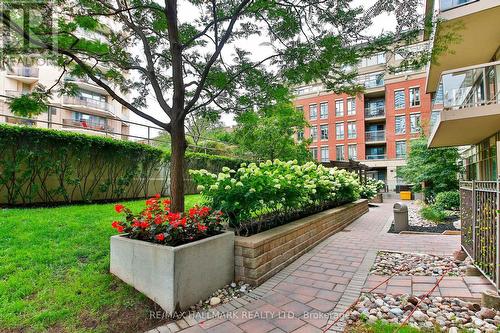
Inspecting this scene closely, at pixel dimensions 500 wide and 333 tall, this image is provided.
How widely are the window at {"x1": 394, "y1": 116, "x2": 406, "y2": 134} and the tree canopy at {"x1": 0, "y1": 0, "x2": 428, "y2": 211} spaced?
85.6 ft

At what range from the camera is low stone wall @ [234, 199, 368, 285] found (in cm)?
324

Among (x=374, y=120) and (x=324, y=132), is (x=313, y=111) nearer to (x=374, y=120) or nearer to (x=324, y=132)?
(x=324, y=132)

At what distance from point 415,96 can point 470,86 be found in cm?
2158

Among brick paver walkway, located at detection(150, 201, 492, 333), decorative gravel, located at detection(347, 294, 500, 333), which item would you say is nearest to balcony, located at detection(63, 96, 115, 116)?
brick paver walkway, located at detection(150, 201, 492, 333)

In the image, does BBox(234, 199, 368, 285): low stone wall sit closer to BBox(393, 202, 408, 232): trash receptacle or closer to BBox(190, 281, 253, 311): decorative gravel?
BBox(190, 281, 253, 311): decorative gravel

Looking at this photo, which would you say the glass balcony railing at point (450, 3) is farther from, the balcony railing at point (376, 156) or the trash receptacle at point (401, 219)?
the balcony railing at point (376, 156)

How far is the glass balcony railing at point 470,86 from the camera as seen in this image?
20.1ft

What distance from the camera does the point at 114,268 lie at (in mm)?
3162

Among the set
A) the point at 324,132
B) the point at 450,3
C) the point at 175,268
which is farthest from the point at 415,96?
the point at 175,268

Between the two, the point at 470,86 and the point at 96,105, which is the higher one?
the point at 96,105

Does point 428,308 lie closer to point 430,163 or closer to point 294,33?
point 294,33

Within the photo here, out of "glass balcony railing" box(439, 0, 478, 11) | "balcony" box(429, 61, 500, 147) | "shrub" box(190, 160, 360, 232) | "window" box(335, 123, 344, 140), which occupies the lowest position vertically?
"shrub" box(190, 160, 360, 232)

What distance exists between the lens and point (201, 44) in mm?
4586

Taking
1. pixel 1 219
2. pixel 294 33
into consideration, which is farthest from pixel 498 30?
pixel 1 219
